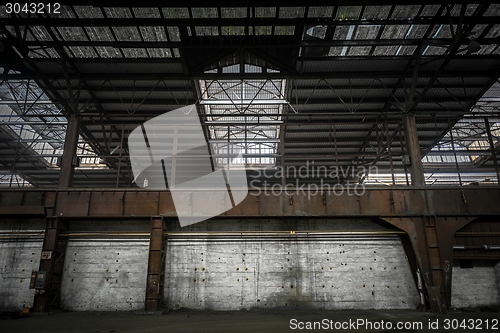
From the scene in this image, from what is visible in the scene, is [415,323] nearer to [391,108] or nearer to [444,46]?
[444,46]

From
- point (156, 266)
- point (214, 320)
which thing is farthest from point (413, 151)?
point (156, 266)

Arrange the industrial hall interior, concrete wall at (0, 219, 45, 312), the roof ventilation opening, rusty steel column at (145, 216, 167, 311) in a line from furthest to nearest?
1. the roof ventilation opening
2. concrete wall at (0, 219, 45, 312)
3. the industrial hall interior
4. rusty steel column at (145, 216, 167, 311)

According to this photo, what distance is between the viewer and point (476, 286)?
12.5m

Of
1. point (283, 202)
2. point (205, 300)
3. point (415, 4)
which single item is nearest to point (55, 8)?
point (283, 202)

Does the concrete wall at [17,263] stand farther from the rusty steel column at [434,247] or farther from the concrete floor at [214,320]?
the rusty steel column at [434,247]

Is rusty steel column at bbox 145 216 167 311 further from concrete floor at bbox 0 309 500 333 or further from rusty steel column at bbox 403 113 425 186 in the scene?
rusty steel column at bbox 403 113 425 186

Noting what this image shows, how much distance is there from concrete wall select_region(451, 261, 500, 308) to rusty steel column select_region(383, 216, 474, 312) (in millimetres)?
1215

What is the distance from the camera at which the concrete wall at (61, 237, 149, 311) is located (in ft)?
40.9

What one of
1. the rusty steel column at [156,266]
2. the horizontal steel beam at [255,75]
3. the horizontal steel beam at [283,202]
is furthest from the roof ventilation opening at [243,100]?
the rusty steel column at [156,266]

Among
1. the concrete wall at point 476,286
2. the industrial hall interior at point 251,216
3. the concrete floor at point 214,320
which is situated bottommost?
Answer: the concrete floor at point 214,320

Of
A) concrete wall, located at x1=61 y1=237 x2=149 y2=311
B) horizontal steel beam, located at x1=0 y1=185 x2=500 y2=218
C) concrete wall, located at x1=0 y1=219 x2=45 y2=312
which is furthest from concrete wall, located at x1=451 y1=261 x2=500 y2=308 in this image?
concrete wall, located at x1=0 y1=219 x2=45 y2=312

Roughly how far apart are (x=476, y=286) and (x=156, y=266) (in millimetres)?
12414

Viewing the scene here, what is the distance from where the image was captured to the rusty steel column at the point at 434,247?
457 inches

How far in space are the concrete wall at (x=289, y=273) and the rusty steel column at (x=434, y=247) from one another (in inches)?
29.3
